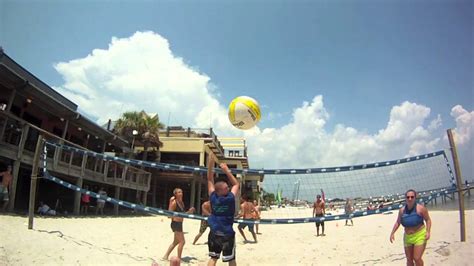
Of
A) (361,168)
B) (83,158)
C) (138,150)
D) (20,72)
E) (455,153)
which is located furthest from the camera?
(138,150)

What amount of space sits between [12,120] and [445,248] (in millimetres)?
13122

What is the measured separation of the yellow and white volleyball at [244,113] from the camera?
604cm

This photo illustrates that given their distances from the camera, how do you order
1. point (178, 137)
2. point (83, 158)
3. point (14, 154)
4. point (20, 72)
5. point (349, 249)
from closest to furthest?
point (349, 249) → point (14, 154) → point (20, 72) → point (83, 158) → point (178, 137)

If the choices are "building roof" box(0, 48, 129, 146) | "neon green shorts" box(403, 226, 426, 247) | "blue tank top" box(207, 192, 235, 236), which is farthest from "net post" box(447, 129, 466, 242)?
"building roof" box(0, 48, 129, 146)

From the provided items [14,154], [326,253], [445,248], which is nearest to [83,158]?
[14,154]

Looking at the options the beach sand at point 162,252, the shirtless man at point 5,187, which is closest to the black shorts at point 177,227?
the beach sand at point 162,252

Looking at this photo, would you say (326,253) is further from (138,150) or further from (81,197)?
(138,150)

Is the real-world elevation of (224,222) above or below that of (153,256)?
above

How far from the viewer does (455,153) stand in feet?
24.7

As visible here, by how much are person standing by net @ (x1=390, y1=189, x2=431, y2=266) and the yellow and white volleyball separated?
2.74m

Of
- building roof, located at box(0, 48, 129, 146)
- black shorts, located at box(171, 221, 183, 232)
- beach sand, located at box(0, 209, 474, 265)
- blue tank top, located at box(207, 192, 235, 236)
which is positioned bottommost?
beach sand, located at box(0, 209, 474, 265)

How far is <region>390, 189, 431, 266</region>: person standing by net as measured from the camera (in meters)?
4.93

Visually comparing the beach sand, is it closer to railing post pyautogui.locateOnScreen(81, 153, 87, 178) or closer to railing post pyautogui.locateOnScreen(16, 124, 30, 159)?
railing post pyautogui.locateOnScreen(16, 124, 30, 159)

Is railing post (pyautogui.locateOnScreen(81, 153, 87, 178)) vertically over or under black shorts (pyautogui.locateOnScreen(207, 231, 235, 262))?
over
